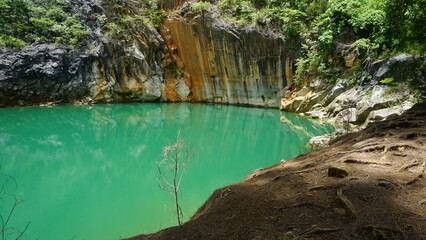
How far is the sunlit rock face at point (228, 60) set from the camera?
17.8 m

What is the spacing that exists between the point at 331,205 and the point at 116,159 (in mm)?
7364

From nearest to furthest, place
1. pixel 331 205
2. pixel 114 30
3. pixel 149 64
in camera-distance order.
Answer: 1. pixel 331 205
2. pixel 114 30
3. pixel 149 64

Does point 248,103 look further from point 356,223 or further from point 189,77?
point 356,223

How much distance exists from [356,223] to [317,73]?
1523cm

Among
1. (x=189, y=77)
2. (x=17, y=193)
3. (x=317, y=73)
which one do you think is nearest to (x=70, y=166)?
(x=17, y=193)

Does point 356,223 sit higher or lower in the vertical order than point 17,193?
higher

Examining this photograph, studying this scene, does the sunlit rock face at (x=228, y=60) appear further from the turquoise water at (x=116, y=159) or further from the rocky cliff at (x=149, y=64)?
the turquoise water at (x=116, y=159)

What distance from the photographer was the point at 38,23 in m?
18.8

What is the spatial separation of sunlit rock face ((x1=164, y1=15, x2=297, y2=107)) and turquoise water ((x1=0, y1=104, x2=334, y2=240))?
9.66 feet

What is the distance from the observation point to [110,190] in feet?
19.8

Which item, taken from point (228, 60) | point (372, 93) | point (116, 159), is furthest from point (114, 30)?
point (372, 93)

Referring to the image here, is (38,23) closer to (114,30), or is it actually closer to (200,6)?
(114,30)

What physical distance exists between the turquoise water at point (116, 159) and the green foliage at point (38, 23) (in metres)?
5.29

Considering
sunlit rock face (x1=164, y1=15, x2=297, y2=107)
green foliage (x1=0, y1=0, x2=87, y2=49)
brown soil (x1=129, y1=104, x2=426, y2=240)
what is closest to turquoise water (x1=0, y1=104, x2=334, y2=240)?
brown soil (x1=129, y1=104, x2=426, y2=240)
